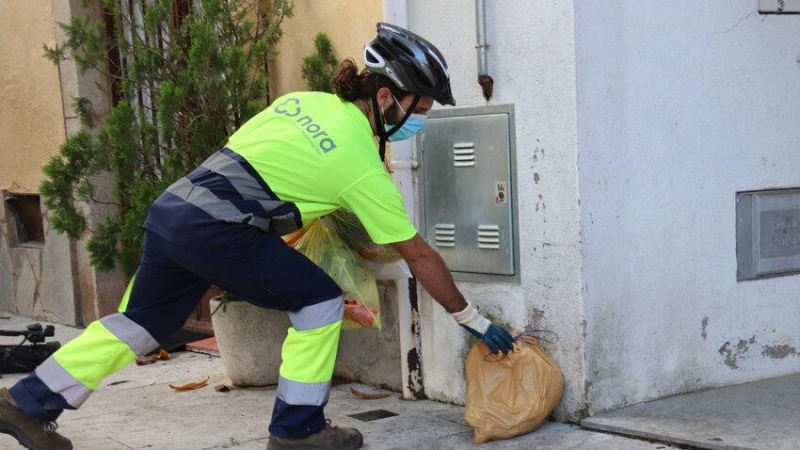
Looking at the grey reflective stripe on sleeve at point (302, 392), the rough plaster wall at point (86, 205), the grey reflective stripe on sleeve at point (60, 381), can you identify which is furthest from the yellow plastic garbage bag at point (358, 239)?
the rough plaster wall at point (86, 205)

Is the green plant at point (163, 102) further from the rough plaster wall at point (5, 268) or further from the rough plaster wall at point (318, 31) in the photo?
the rough plaster wall at point (5, 268)

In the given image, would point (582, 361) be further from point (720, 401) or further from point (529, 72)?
point (529, 72)

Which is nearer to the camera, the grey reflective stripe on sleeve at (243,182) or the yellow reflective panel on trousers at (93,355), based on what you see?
the grey reflective stripe on sleeve at (243,182)

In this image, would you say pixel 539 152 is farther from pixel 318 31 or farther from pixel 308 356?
pixel 318 31

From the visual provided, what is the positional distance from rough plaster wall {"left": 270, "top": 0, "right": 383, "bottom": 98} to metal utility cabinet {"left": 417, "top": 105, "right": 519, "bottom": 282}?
74cm

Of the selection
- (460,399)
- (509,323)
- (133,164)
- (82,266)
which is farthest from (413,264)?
(82,266)

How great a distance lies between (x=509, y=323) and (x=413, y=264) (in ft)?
2.93

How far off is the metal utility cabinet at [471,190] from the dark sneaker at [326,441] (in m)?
0.90

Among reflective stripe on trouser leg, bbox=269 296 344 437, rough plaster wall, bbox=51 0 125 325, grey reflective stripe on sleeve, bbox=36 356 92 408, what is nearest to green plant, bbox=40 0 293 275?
rough plaster wall, bbox=51 0 125 325

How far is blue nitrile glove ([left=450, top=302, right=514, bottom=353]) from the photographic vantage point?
399 cm

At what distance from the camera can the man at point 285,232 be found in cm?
376

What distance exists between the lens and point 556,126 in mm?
4270

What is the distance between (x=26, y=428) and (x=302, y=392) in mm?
1012

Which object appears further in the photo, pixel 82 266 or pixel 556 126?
pixel 82 266
